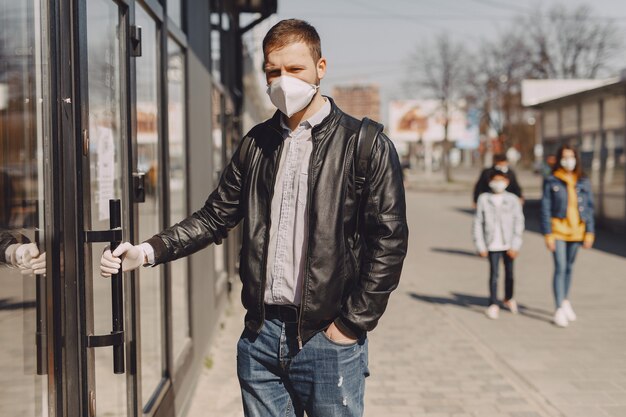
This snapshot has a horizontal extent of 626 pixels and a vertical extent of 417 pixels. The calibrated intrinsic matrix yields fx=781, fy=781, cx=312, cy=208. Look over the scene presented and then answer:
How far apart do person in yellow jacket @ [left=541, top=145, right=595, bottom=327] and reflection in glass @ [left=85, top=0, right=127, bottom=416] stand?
5.07 metres

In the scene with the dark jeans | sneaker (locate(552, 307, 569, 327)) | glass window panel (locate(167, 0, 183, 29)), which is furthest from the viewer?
the dark jeans

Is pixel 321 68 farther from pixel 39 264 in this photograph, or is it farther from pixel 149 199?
pixel 149 199

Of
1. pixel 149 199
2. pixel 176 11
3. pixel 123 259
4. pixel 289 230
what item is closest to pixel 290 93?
pixel 289 230

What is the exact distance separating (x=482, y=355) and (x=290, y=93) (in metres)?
4.34

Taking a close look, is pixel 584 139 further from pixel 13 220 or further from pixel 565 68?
pixel 565 68

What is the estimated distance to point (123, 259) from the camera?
2.44 metres

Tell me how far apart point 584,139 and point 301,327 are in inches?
711

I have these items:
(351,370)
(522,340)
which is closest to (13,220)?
(351,370)

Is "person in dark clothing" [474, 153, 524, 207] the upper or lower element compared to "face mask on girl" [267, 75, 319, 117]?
lower

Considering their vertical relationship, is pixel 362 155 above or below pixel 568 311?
above

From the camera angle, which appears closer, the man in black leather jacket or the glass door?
the man in black leather jacket

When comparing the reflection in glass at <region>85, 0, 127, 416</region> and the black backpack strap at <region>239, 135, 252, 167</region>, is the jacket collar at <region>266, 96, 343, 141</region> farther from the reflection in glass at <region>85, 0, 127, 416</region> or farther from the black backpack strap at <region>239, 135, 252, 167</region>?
the reflection in glass at <region>85, 0, 127, 416</region>

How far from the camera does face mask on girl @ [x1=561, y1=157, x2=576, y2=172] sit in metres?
7.49

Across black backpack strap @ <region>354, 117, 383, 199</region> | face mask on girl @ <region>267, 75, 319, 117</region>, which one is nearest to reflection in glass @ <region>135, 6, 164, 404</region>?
face mask on girl @ <region>267, 75, 319, 117</region>
